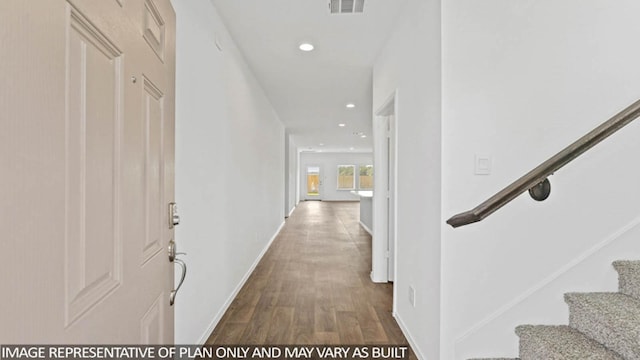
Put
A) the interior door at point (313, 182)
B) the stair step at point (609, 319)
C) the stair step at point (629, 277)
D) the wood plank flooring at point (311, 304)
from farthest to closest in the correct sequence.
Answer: the interior door at point (313, 182) → the wood plank flooring at point (311, 304) → the stair step at point (629, 277) → the stair step at point (609, 319)

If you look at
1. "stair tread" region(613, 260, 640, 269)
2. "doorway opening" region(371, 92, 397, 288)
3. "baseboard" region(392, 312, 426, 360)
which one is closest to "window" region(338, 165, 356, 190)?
"doorway opening" region(371, 92, 397, 288)

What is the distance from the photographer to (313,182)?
16.5 m

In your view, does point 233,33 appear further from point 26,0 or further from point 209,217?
point 26,0

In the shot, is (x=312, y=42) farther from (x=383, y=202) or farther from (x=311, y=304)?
(x=311, y=304)

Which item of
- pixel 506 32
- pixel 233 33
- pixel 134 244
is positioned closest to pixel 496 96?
pixel 506 32

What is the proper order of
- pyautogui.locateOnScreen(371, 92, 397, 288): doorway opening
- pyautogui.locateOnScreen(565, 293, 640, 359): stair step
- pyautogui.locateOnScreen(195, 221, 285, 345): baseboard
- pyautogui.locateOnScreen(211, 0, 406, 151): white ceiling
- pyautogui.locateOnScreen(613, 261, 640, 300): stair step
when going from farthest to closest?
pyautogui.locateOnScreen(371, 92, 397, 288): doorway opening
pyautogui.locateOnScreen(211, 0, 406, 151): white ceiling
pyautogui.locateOnScreen(195, 221, 285, 345): baseboard
pyautogui.locateOnScreen(613, 261, 640, 300): stair step
pyautogui.locateOnScreen(565, 293, 640, 359): stair step

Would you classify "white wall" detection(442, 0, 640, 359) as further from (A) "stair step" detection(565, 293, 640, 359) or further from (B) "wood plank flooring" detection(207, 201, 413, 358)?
(B) "wood plank flooring" detection(207, 201, 413, 358)

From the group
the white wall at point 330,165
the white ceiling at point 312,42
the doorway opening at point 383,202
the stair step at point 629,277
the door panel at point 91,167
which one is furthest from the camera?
the white wall at point 330,165

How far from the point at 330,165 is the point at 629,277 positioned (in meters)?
14.7

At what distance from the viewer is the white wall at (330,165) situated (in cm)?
1619

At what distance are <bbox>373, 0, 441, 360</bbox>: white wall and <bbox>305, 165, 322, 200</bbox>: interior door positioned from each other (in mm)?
13372

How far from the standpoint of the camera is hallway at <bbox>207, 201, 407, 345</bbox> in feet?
8.22

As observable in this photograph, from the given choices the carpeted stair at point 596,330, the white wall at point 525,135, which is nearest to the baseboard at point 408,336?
the white wall at point 525,135

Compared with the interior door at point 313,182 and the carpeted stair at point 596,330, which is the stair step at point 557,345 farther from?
the interior door at point 313,182
